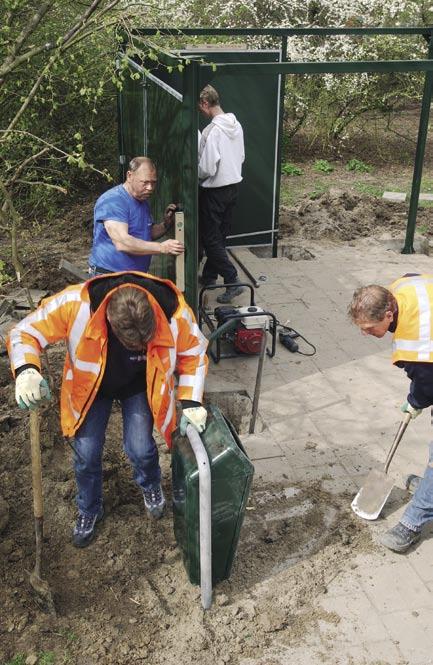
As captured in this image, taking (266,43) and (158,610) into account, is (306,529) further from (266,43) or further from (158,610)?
(266,43)

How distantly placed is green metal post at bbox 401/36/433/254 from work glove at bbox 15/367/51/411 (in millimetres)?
6023

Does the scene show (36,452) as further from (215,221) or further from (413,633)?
(215,221)

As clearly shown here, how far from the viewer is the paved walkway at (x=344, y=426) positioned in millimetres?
3299

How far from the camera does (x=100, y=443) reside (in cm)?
363

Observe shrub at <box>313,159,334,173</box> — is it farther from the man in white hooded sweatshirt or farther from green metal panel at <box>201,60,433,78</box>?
green metal panel at <box>201,60,433,78</box>

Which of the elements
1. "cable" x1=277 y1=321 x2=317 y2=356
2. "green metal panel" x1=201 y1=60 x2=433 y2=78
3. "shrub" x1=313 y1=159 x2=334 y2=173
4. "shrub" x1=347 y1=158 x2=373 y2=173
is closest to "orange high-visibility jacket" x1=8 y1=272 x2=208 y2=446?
"green metal panel" x1=201 y1=60 x2=433 y2=78

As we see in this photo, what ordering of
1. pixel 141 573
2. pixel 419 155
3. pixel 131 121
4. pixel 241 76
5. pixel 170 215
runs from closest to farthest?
pixel 141 573 → pixel 170 215 → pixel 241 76 → pixel 131 121 → pixel 419 155

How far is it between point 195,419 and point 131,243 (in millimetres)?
1718

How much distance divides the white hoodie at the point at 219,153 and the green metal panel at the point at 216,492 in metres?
3.26

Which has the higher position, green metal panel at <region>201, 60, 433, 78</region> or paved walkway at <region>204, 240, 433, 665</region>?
green metal panel at <region>201, 60, 433, 78</region>

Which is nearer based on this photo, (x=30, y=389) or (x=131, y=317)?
(x=131, y=317)

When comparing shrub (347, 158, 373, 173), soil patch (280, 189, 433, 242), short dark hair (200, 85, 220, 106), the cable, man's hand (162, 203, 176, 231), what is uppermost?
short dark hair (200, 85, 220, 106)

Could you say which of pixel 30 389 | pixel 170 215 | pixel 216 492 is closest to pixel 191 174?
pixel 170 215

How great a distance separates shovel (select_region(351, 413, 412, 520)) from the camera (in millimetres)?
4023
